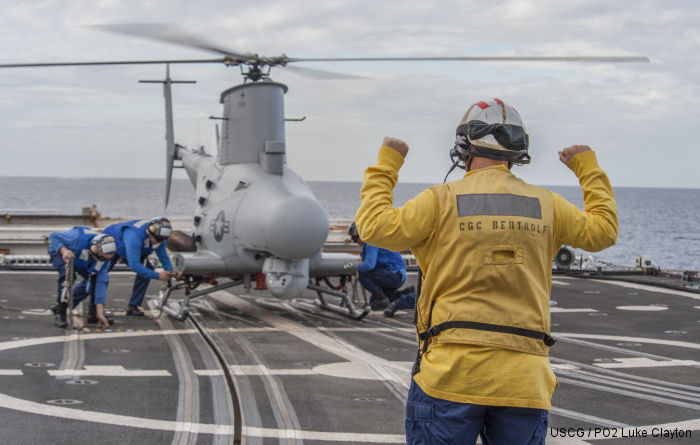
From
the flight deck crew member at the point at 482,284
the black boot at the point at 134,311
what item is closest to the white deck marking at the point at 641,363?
the flight deck crew member at the point at 482,284

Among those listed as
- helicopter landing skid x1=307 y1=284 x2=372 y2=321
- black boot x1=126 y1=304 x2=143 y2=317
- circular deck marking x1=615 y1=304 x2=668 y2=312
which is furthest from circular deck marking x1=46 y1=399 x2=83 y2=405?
circular deck marking x1=615 y1=304 x2=668 y2=312

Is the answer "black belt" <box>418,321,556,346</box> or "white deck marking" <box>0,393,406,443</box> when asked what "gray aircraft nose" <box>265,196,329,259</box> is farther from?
"black belt" <box>418,321,556,346</box>

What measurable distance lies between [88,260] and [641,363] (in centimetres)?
780

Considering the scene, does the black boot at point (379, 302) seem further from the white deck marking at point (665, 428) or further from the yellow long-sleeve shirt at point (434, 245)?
the yellow long-sleeve shirt at point (434, 245)

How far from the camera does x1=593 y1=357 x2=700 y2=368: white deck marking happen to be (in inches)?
371

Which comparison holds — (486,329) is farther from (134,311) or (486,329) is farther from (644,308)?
(644,308)

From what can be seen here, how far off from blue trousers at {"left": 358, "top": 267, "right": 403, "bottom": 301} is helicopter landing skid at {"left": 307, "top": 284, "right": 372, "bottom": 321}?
51cm

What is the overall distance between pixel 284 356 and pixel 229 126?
5560 millimetres

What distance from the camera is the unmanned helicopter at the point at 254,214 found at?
12031mm

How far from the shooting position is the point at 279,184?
41.5 ft

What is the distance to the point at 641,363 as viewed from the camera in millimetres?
9586

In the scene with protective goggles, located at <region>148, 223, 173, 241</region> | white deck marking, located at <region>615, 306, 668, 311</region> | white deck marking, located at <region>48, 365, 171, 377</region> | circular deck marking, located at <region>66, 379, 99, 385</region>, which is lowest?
white deck marking, located at <region>615, 306, 668, 311</region>

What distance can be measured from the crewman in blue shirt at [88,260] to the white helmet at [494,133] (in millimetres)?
8791

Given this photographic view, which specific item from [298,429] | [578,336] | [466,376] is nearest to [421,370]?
[466,376]
